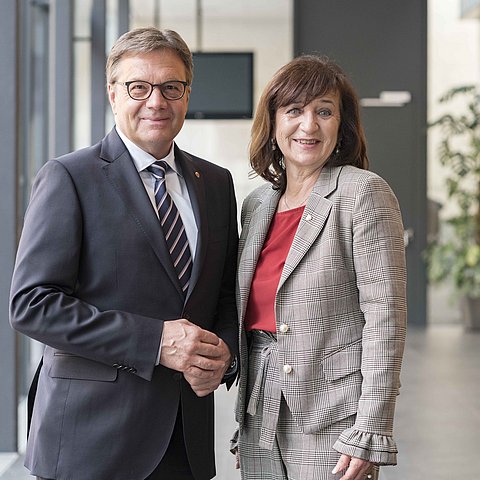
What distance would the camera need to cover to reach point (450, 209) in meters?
12.1

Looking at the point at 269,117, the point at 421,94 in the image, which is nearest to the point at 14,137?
the point at 269,117

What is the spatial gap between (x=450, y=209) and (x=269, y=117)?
9.84m

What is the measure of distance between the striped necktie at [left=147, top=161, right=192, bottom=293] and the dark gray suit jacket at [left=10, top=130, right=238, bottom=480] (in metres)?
0.04

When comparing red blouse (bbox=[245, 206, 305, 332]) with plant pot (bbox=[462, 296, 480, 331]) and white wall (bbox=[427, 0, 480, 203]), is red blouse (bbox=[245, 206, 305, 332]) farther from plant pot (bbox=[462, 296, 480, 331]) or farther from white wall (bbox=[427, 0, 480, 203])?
white wall (bbox=[427, 0, 480, 203])

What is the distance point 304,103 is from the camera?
8.16ft

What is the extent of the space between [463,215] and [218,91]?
3253 mm

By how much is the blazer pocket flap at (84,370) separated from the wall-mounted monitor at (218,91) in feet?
26.8

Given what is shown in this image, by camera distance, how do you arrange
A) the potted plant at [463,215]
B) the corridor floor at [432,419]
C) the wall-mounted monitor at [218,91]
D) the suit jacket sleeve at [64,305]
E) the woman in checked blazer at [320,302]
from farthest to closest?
1. the potted plant at [463,215]
2. the wall-mounted monitor at [218,91]
3. the corridor floor at [432,419]
4. the woman in checked blazer at [320,302]
5. the suit jacket sleeve at [64,305]

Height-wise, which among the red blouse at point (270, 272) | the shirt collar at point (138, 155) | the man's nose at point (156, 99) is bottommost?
the red blouse at point (270, 272)

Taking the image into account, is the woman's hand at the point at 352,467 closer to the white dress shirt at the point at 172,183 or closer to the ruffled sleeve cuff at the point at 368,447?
the ruffled sleeve cuff at the point at 368,447

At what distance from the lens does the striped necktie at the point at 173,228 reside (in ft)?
7.98

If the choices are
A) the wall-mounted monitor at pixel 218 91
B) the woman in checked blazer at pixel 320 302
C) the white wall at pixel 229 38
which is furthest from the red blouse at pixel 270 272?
the white wall at pixel 229 38

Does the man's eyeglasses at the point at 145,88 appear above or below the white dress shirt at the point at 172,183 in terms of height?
above

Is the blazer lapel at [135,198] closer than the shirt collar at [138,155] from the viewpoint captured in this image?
Yes
